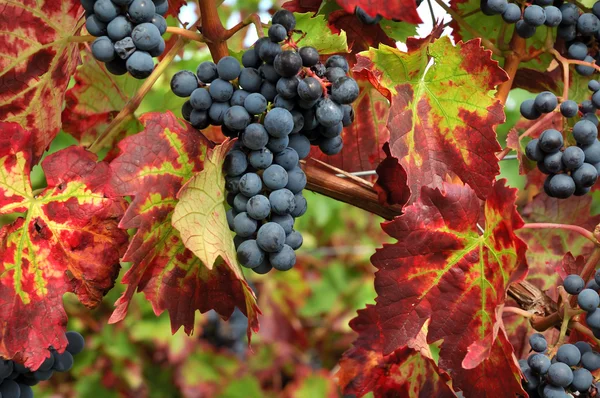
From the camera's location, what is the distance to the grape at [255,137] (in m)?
0.83

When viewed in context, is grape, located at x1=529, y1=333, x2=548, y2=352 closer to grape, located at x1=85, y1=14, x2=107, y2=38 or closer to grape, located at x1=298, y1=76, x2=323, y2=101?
grape, located at x1=298, y1=76, x2=323, y2=101

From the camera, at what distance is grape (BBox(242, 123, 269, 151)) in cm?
83

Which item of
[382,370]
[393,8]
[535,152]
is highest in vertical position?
[393,8]

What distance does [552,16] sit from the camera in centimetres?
104

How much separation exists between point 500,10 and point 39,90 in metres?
0.64

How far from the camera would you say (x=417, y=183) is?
2.93 ft

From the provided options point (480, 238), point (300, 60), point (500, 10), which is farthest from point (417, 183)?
point (500, 10)

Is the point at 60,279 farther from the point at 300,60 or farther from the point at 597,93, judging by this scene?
the point at 597,93

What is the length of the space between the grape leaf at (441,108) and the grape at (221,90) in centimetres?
16

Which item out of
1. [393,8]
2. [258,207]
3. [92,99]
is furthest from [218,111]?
[92,99]

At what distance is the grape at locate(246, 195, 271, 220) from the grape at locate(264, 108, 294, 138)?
76 millimetres

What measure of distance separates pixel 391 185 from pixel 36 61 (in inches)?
19.7

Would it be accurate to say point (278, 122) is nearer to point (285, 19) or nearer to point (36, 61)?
point (285, 19)

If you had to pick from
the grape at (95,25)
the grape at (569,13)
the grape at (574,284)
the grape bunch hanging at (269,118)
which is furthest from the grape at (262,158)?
the grape at (569,13)
